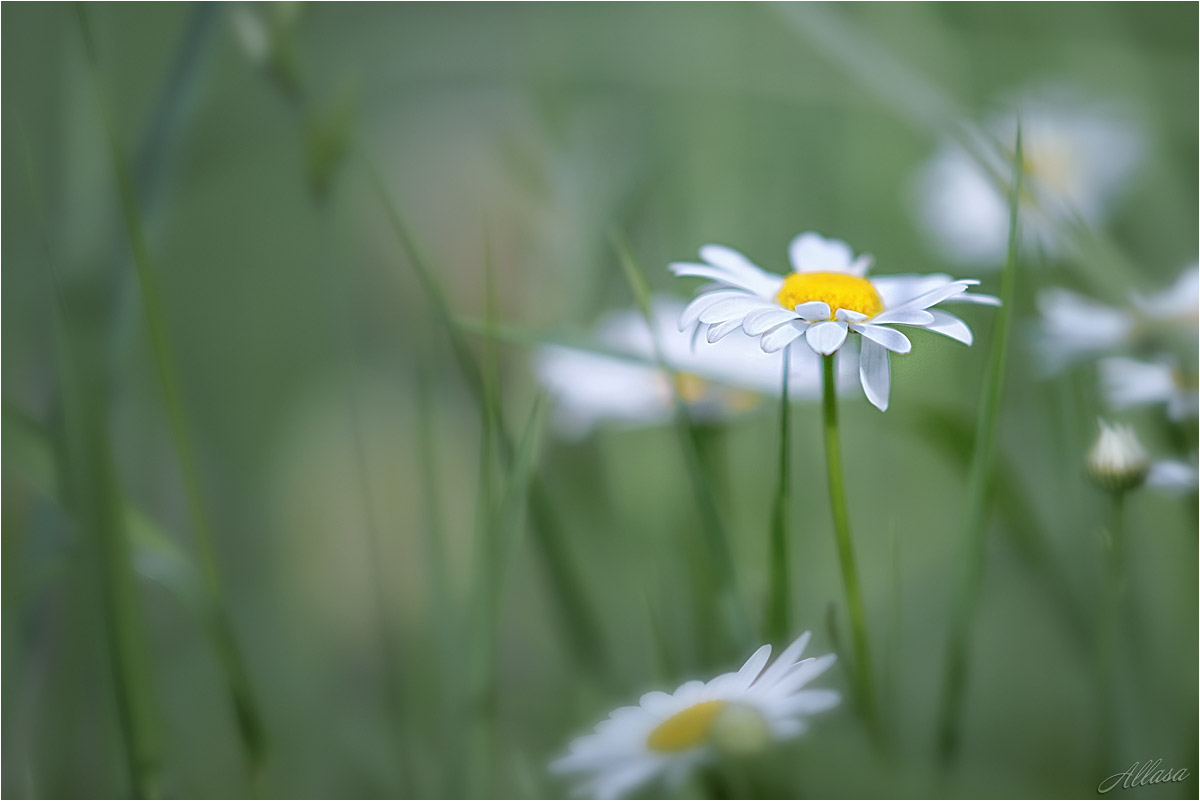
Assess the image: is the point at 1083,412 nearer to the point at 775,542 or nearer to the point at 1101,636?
the point at 1101,636

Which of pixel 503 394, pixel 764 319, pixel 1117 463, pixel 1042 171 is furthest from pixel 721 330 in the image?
pixel 1042 171

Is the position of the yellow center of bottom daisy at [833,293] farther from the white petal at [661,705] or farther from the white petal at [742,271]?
the white petal at [661,705]

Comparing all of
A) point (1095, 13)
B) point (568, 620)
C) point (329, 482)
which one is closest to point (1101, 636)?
point (568, 620)

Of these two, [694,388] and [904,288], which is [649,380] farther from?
[904,288]

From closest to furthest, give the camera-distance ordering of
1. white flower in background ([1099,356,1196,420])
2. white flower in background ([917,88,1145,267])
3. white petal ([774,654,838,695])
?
white petal ([774,654,838,695]) < white flower in background ([1099,356,1196,420]) < white flower in background ([917,88,1145,267])

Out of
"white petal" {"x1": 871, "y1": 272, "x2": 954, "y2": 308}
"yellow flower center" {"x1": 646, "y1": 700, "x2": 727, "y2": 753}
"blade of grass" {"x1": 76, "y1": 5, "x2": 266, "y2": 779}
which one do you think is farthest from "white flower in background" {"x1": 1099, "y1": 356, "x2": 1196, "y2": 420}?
"blade of grass" {"x1": 76, "y1": 5, "x2": 266, "y2": 779}

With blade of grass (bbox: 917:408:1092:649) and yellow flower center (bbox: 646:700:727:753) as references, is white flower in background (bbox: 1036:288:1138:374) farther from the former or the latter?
yellow flower center (bbox: 646:700:727:753)
